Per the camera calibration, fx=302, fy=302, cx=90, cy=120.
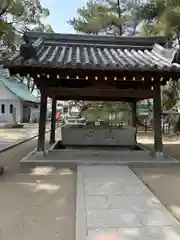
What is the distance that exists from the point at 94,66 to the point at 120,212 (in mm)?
4248

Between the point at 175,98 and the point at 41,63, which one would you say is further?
the point at 175,98

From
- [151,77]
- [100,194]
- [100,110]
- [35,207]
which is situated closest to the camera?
[35,207]

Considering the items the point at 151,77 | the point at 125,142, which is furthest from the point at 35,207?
the point at 125,142

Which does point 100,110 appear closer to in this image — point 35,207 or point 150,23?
point 150,23

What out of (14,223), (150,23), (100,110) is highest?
(150,23)

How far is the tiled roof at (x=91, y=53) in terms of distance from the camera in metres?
7.53

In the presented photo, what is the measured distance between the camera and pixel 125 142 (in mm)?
10570

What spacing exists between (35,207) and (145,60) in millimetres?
5605

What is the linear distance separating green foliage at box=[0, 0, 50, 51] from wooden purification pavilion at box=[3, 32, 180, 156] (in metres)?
7.91

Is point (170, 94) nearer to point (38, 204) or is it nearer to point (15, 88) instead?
point (38, 204)

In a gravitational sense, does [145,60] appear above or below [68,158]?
above

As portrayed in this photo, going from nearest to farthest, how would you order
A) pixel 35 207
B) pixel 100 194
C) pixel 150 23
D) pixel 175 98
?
pixel 35 207 → pixel 100 194 → pixel 150 23 → pixel 175 98

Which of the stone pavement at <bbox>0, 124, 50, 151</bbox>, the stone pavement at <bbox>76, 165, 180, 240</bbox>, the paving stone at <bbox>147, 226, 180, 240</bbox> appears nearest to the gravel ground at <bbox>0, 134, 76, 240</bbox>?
the stone pavement at <bbox>76, 165, 180, 240</bbox>

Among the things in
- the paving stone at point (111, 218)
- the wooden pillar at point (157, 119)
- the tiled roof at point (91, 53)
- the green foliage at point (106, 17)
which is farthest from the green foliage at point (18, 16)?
the paving stone at point (111, 218)
